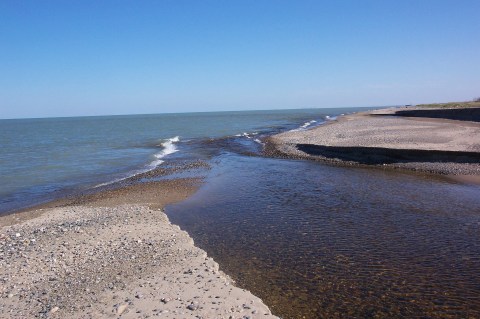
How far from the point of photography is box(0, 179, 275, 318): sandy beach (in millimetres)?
7684

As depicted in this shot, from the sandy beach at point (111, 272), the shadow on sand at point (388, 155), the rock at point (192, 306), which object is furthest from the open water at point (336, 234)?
the shadow on sand at point (388, 155)

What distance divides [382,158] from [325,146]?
244 inches

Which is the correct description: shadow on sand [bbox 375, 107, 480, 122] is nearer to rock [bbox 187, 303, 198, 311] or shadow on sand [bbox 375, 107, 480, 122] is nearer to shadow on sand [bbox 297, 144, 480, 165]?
shadow on sand [bbox 297, 144, 480, 165]

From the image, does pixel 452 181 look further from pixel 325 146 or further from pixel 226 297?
pixel 226 297

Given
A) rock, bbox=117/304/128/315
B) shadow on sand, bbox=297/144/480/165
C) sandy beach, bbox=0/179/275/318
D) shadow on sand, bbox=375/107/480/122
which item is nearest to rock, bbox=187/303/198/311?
sandy beach, bbox=0/179/275/318

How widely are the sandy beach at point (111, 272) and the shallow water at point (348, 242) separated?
37.0 inches

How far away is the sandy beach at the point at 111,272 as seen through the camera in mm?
7684

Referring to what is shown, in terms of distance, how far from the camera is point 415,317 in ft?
25.6

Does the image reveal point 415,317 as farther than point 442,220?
No

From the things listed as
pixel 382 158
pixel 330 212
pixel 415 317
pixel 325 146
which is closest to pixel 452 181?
pixel 382 158

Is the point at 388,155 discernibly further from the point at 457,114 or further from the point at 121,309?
the point at 457,114

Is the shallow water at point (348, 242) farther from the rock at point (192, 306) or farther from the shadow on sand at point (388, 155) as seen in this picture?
the shadow on sand at point (388, 155)

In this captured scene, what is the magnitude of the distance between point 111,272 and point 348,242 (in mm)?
7454

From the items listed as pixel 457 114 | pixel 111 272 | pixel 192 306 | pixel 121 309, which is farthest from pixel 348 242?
pixel 457 114
